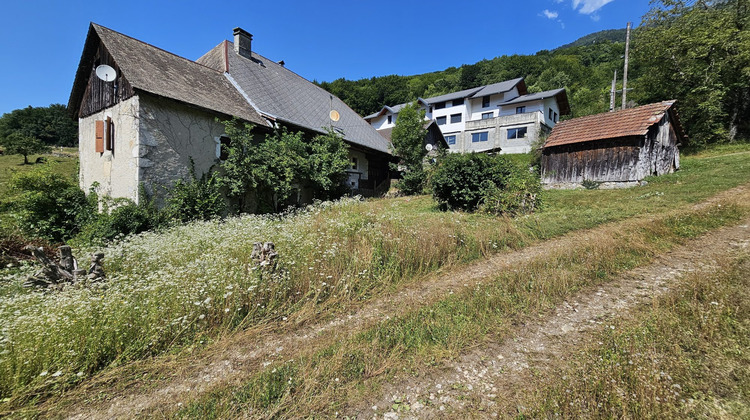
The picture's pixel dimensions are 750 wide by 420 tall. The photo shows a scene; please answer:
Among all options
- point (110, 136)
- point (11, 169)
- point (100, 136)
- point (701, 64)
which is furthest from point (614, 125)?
point (11, 169)

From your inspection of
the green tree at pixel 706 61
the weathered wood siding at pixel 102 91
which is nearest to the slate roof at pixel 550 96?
the green tree at pixel 706 61

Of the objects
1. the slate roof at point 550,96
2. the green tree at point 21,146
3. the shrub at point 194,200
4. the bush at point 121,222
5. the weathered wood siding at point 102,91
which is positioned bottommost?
the bush at point 121,222

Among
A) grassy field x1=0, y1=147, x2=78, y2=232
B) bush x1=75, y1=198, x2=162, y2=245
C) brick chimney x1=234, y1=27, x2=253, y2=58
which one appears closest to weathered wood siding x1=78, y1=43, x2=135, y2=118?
grassy field x1=0, y1=147, x2=78, y2=232

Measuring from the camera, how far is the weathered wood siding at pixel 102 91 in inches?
406

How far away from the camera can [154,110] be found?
9953 millimetres

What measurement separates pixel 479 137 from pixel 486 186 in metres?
27.5

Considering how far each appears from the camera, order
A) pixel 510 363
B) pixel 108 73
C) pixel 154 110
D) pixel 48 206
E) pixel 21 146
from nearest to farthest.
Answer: pixel 510 363
pixel 48 206
pixel 154 110
pixel 108 73
pixel 21 146

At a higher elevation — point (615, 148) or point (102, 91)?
point (102, 91)

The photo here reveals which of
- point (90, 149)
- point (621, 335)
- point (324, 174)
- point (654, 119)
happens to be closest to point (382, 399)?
point (621, 335)

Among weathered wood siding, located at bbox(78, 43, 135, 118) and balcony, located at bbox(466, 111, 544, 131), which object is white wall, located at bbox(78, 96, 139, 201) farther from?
balcony, located at bbox(466, 111, 544, 131)

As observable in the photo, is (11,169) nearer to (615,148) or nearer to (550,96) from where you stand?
(615,148)

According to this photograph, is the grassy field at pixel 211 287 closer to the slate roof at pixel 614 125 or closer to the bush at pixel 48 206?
the bush at pixel 48 206

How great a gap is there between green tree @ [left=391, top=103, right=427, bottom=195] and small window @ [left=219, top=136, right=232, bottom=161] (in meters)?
11.1

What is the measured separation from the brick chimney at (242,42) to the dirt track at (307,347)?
1948 centimetres
